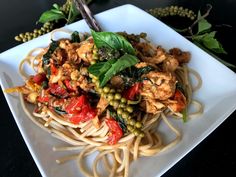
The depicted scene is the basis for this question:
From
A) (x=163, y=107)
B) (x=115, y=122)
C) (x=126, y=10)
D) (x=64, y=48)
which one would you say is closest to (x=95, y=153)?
(x=115, y=122)

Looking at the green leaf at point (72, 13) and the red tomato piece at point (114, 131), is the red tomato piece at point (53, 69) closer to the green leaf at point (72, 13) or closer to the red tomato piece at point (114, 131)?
the red tomato piece at point (114, 131)

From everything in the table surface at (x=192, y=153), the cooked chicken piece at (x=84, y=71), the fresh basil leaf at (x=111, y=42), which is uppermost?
the fresh basil leaf at (x=111, y=42)

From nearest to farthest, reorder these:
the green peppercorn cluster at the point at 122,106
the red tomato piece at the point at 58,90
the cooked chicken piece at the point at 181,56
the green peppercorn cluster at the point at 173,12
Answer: the green peppercorn cluster at the point at 122,106, the red tomato piece at the point at 58,90, the cooked chicken piece at the point at 181,56, the green peppercorn cluster at the point at 173,12

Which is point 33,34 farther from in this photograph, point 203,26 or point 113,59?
point 203,26

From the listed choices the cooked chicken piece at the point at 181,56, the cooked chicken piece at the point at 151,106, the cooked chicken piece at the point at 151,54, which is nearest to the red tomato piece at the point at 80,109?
the cooked chicken piece at the point at 151,106

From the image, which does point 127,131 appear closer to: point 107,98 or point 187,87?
point 107,98

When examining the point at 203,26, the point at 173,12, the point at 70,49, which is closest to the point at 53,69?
the point at 70,49
